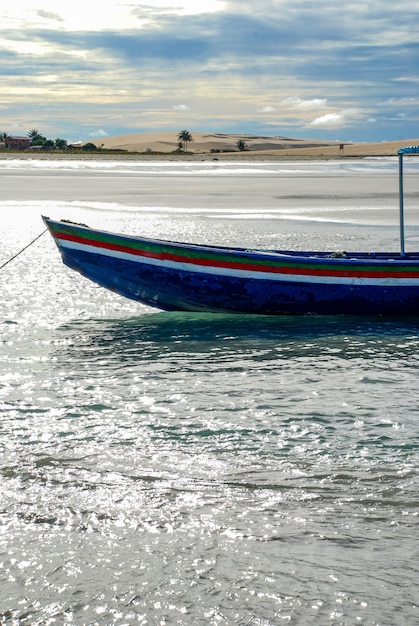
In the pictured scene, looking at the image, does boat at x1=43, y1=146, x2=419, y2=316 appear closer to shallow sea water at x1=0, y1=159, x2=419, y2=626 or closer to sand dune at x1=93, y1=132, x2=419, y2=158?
shallow sea water at x1=0, y1=159, x2=419, y2=626

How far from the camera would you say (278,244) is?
18.7m

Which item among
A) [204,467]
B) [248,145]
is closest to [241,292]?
[204,467]

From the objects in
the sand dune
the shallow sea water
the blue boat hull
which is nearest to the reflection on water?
the shallow sea water

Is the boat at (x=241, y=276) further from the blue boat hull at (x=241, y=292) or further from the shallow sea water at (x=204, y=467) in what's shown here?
the shallow sea water at (x=204, y=467)

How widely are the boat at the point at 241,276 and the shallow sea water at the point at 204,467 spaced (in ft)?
0.91

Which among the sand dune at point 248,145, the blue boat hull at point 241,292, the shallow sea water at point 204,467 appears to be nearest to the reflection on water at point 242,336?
the shallow sea water at point 204,467

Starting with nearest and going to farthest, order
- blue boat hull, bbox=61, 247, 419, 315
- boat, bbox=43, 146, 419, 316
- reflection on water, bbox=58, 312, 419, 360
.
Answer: reflection on water, bbox=58, 312, 419, 360 < boat, bbox=43, 146, 419, 316 < blue boat hull, bbox=61, 247, 419, 315

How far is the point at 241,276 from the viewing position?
11102 mm

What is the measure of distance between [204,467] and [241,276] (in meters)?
5.55

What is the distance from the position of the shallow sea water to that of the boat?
0.91 ft

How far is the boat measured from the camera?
1093cm

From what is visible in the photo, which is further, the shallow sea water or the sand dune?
the sand dune

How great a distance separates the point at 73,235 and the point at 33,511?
6.66 m

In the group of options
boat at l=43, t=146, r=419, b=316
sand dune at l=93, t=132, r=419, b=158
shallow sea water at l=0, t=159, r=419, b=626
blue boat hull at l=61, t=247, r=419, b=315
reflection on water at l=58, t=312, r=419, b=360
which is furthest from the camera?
sand dune at l=93, t=132, r=419, b=158
